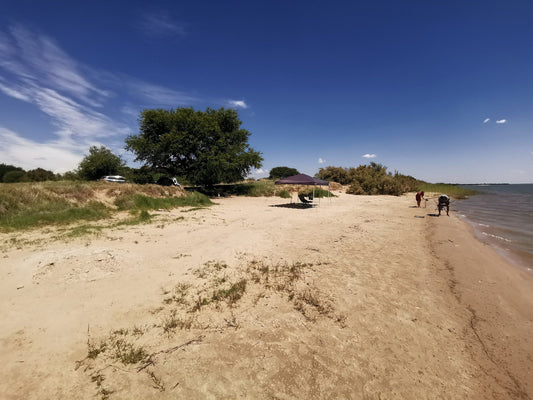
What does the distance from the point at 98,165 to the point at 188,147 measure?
1731 cm

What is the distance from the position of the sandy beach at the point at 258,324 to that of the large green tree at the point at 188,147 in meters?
20.1

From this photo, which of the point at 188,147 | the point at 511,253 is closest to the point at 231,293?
the point at 511,253

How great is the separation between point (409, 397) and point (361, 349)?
2.22ft

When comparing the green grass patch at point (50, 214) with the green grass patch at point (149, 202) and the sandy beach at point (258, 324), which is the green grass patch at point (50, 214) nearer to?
the green grass patch at point (149, 202)

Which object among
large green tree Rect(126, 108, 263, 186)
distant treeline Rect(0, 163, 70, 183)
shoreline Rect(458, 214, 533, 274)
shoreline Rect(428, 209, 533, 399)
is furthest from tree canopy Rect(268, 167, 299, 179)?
shoreline Rect(428, 209, 533, 399)

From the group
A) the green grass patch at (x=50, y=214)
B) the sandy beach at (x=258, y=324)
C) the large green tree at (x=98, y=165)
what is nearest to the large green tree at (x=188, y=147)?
the large green tree at (x=98, y=165)

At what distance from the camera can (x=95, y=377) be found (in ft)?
7.54

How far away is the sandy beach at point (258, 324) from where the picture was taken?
2.35m

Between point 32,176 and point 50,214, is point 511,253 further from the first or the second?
point 32,176

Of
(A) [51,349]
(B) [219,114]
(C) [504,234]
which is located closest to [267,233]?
(A) [51,349]

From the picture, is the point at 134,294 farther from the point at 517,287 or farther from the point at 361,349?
the point at 517,287

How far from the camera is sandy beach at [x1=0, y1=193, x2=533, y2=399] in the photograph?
2350 mm

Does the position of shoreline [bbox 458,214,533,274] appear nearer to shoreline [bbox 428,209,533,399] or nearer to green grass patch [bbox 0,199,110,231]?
shoreline [bbox 428,209,533,399]

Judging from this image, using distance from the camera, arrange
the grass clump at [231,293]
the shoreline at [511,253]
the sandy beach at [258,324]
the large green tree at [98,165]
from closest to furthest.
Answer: the sandy beach at [258,324] → the grass clump at [231,293] → the shoreline at [511,253] → the large green tree at [98,165]
